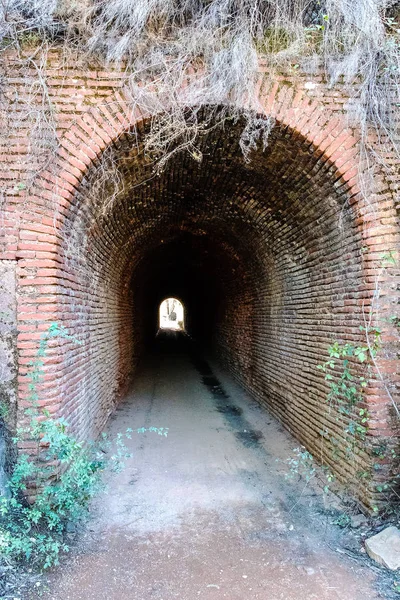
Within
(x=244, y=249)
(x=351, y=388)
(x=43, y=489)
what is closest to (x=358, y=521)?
(x=351, y=388)

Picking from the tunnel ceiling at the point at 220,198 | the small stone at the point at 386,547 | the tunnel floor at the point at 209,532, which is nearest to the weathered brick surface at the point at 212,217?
the tunnel ceiling at the point at 220,198

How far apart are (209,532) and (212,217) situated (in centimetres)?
544

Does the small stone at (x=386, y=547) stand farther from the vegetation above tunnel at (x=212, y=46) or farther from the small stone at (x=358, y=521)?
the vegetation above tunnel at (x=212, y=46)

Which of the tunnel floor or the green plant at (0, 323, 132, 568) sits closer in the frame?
the tunnel floor

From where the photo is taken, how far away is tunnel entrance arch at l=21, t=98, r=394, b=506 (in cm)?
432

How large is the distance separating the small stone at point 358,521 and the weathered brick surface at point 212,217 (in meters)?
0.46

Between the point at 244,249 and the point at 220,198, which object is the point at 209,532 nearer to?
the point at 220,198

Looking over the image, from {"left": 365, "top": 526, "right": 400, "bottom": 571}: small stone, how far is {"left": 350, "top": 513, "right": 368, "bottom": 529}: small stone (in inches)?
9.4

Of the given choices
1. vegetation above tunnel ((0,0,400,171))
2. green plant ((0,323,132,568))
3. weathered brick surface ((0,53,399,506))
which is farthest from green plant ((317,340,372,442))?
green plant ((0,323,132,568))

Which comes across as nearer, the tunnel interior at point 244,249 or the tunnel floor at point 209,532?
the tunnel floor at point 209,532

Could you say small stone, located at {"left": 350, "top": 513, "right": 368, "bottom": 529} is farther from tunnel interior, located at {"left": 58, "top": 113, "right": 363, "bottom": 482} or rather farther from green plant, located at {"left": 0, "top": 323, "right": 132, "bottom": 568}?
green plant, located at {"left": 0, "top": 323, "right": 132, "bottom": 568}

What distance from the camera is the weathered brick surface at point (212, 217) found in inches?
148

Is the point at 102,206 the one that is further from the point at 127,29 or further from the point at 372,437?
the point at 372,437

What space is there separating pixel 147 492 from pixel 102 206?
345cm
